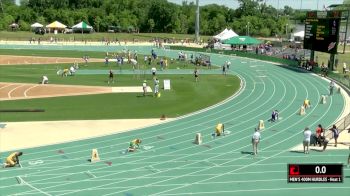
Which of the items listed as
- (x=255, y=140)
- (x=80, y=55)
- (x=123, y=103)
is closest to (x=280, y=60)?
(x=80, y=55)

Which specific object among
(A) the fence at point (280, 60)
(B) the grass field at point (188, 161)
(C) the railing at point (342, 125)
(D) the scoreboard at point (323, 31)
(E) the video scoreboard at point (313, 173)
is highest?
(D) the scoreboard at point (323, 31)

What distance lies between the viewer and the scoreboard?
163 feet

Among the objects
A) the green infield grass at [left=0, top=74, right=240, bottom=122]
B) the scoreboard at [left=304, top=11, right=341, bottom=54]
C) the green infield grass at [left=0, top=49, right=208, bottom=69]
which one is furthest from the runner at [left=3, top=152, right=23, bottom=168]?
the scoreboard at [left=304, top=11, right=341, bottom=54]

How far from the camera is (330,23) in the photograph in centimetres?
5025

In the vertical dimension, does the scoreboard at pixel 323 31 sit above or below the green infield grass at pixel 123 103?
above

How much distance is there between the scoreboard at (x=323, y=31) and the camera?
49.7m

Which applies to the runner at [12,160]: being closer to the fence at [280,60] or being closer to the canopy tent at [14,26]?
the fence at [280,60]

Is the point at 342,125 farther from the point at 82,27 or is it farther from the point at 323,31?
the point at 82,27

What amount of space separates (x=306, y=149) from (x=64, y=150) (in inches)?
464

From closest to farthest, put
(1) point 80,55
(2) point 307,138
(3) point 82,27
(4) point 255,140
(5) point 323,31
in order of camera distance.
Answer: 1. (4) point 255,140
2. (2) point 307,138
3. (5) point 323,31
4. (1) point 80,55
5. (3) point 82,27

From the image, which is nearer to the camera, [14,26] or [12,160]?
[12,160]


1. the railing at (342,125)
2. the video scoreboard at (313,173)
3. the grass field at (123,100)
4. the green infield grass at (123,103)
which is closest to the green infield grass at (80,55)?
the grass field at (123,100)

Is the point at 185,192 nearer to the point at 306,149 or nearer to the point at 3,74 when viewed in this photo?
the point at 306,149

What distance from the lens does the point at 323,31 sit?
51531 mm
